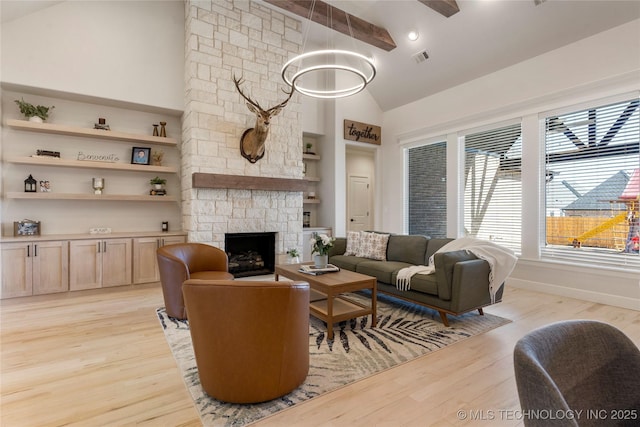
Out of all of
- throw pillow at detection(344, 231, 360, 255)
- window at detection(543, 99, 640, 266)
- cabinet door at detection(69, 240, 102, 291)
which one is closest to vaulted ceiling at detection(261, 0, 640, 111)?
window at detection(543, 99, 640, 266)

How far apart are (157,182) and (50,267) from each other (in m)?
1.81

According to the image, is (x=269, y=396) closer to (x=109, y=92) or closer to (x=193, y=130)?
(x=193, y=130)

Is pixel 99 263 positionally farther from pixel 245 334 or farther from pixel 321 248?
pixel 245 334

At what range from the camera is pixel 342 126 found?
257 inches

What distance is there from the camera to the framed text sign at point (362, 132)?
6.60m

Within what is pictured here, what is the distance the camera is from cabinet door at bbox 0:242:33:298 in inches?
152

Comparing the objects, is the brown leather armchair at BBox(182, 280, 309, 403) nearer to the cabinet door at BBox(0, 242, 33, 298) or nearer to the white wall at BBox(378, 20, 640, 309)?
the cabinet door at BBox(0, 242, 33, 298)

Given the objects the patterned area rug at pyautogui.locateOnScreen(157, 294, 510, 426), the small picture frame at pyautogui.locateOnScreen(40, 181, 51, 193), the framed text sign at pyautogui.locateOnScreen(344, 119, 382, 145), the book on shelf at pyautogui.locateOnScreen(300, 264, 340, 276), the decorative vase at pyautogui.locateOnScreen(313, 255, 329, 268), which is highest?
the framed text sign at pyautogui.locateOnScreen(344, 119, 382, 145)

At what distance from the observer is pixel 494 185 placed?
5312mm

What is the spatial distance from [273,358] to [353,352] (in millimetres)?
994

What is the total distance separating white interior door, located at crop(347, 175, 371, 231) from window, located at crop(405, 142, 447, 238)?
1.21 meters

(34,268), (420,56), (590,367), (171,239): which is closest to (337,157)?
(420,56)

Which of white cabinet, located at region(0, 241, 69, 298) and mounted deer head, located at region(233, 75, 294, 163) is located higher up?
mounted deer head, located at region(233, 75, 294, 163)

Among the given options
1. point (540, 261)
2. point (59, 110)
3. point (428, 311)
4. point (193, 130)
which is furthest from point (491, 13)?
point (59, 110)
